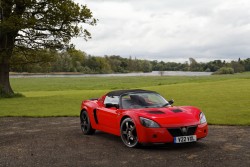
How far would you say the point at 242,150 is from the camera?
321 inches

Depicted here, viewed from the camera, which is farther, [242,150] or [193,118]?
[193,118]

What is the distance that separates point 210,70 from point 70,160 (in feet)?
431

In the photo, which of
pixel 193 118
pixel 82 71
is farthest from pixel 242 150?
pixel 82 71

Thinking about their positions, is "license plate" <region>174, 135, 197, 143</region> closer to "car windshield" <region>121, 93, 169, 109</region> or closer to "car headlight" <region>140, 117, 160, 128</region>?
"car headlight" <region>140, 117, 160, 128</region>

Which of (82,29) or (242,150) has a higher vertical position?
(82,29)

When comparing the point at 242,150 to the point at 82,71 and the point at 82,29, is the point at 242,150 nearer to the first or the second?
the point at 82,29

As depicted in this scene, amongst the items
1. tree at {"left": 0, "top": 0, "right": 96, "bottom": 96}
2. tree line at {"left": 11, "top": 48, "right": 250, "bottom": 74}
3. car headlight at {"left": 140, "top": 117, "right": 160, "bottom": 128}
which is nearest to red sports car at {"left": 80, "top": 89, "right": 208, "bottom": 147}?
car headlight at {"left": 140, "top": 117, "right": 160, "bottom": 128}

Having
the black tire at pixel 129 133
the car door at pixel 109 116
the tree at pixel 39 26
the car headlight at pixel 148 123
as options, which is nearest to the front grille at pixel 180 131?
the car headlight at pixel 148 123

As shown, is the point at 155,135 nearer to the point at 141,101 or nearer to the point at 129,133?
the point at 129,133

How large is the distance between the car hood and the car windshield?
2.01 feet

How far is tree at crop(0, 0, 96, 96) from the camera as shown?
25.9 metres

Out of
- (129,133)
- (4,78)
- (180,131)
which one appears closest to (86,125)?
(129,133)

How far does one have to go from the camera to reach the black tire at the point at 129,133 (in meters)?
8.77

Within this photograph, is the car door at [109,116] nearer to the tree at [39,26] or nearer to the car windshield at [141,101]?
the car windshield at [141,101]
